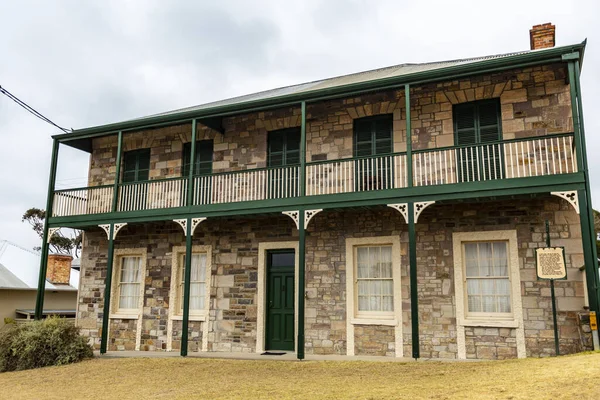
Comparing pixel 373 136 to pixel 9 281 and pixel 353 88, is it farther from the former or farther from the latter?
pixel 9 281

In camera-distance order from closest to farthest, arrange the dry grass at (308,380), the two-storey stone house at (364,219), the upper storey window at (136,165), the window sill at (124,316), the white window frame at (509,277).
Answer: the dry grass at (308,380)
the two-storey stone house at (364,219)
the white window frame at (509,277)
the window sill at (124,316)
the upper storey window at (136,165)

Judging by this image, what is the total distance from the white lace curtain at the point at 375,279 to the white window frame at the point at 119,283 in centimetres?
552

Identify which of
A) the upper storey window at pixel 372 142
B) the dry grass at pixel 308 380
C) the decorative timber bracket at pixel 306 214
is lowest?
the dry grass at pixel 308 380

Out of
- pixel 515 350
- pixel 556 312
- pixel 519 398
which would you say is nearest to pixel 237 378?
pixel 519 398

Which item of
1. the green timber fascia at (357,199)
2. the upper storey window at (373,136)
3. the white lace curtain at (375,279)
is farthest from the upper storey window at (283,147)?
the white lace curtain at (375,279)

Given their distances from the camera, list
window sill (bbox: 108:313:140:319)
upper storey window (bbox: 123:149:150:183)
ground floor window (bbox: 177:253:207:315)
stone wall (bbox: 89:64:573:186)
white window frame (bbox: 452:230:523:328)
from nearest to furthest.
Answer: white window frame (bbox: 452:230:523:328) < stone wall (bbox: 89:64:573:186) < ground floor window (bbox: 177:253:207:315) < window sill (bbox: 108:313:140:319) < upper storey window (bbox: 123:149:150:183)

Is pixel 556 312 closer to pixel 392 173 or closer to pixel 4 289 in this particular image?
pixel 392 173

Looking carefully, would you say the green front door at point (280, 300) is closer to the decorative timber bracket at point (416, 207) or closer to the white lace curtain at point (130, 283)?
the decorative timber bracket at point (416, 207)

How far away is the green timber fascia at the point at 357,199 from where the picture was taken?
28.2ft

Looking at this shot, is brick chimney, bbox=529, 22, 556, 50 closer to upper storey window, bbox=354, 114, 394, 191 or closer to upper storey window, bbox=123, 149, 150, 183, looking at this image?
upper storey window, bbox=354, 114, 394, 191

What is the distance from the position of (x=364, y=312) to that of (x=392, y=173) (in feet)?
9.49

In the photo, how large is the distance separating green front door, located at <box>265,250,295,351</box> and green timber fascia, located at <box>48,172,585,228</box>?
5.03 ft

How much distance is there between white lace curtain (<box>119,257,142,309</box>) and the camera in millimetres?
12992

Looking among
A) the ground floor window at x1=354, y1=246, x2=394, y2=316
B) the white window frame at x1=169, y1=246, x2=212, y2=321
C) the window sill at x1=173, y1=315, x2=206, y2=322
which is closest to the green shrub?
the window sill at x1=173, y1=315, x2=206, y2=322
